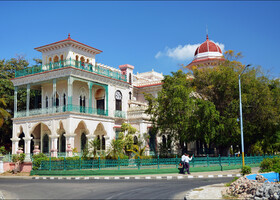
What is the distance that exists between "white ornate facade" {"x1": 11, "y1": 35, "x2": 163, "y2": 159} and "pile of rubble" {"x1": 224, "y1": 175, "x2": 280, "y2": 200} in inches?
766

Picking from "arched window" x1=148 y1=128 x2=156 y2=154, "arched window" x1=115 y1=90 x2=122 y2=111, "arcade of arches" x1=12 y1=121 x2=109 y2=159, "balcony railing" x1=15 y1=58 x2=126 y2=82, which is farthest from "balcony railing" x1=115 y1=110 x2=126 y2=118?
"balcony railing" x1=15 y1=58 x2=126 y2=82

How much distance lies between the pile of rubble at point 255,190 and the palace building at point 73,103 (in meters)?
18.8

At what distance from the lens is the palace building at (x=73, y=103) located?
97.5 feet

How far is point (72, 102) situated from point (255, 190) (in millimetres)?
23846

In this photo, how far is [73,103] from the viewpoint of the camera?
104 ft

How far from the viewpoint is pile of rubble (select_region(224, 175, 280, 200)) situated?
9.44 m

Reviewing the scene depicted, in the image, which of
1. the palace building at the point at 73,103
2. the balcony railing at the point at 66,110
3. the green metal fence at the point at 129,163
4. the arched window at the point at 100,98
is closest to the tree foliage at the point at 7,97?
the palace building at the point at 73,103

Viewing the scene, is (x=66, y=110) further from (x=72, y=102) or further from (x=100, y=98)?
(x=100, y=98)

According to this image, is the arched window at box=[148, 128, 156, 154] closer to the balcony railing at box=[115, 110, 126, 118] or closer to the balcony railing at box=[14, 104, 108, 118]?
the balcony railing at box=[115, 110, 126, 118]

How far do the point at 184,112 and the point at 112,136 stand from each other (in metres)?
8.92

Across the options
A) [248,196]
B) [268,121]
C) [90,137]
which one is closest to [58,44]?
[90,137]

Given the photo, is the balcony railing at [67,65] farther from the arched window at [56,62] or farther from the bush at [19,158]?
the bush at [19,158]

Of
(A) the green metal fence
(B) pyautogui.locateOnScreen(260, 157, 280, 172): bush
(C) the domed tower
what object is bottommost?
(A) the green metal fence

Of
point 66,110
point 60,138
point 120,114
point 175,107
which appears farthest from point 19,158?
point 175,107
